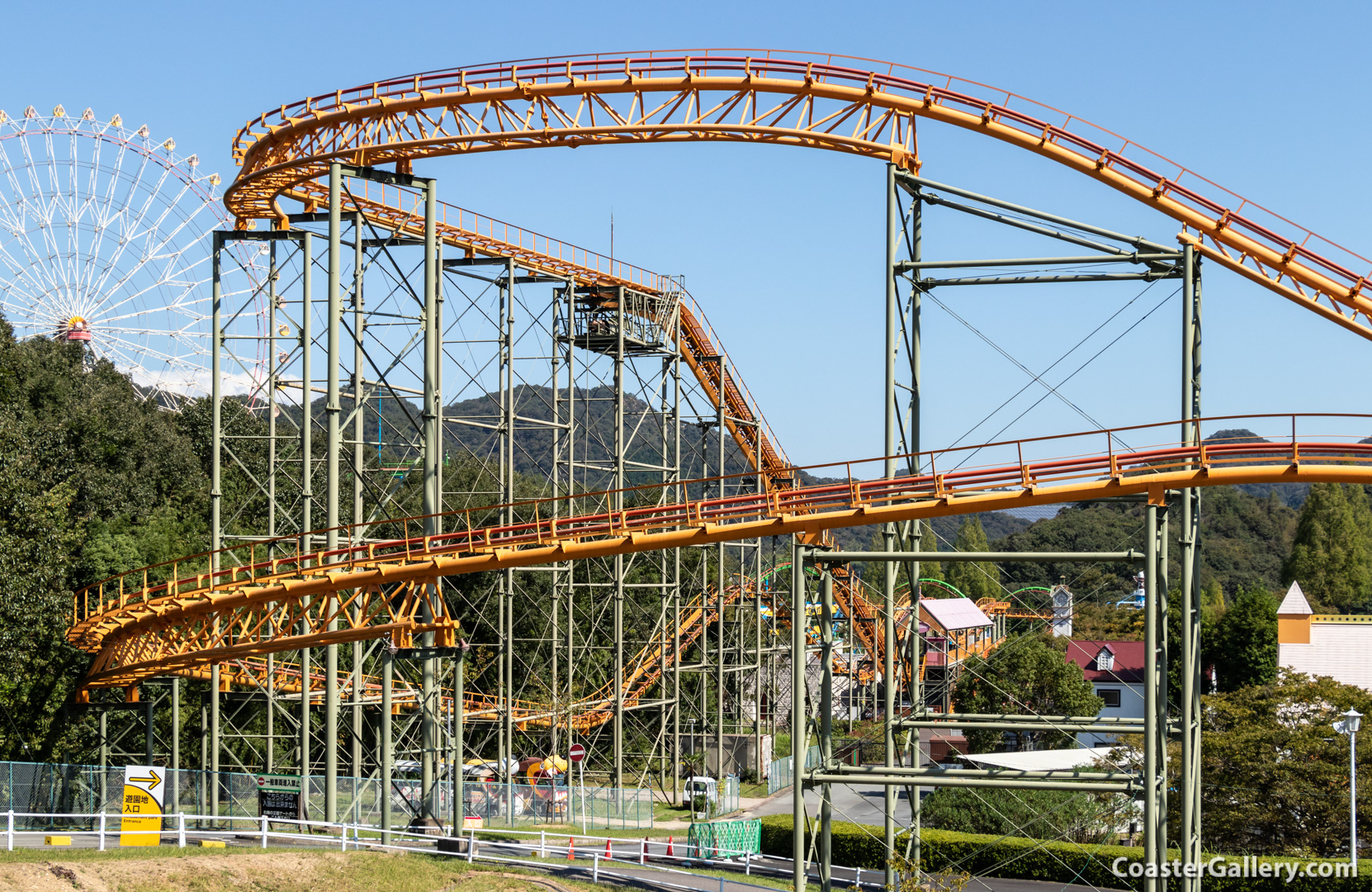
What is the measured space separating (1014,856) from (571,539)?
13.4 m

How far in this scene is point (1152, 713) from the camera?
60.8 ft

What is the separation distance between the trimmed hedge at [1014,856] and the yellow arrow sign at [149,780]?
1284 cm

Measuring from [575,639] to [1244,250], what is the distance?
135 ft

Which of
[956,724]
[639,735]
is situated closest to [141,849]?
[956,724]

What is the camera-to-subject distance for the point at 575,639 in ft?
196

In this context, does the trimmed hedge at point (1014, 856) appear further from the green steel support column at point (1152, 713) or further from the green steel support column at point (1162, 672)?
the green steel support column at point (1152, 713)

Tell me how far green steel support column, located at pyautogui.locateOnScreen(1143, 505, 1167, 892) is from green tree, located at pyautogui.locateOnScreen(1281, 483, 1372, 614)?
77022 millimetres

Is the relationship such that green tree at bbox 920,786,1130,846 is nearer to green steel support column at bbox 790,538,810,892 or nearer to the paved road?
the paved road

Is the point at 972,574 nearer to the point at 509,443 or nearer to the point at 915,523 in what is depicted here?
the point at 509,443

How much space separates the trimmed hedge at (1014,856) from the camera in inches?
1089

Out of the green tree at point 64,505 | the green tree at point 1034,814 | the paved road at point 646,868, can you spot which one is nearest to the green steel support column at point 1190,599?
the paved road at point 646,868

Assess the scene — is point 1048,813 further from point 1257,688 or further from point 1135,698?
point 1135,698

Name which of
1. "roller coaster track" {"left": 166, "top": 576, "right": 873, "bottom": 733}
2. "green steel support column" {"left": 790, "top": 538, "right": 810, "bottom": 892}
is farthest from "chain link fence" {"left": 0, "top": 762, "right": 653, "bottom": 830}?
"green steel support column" {"left": 790, "top": 538, "right": 810, "bottom": 892}

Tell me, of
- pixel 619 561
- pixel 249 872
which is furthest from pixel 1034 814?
pixel 249 872
